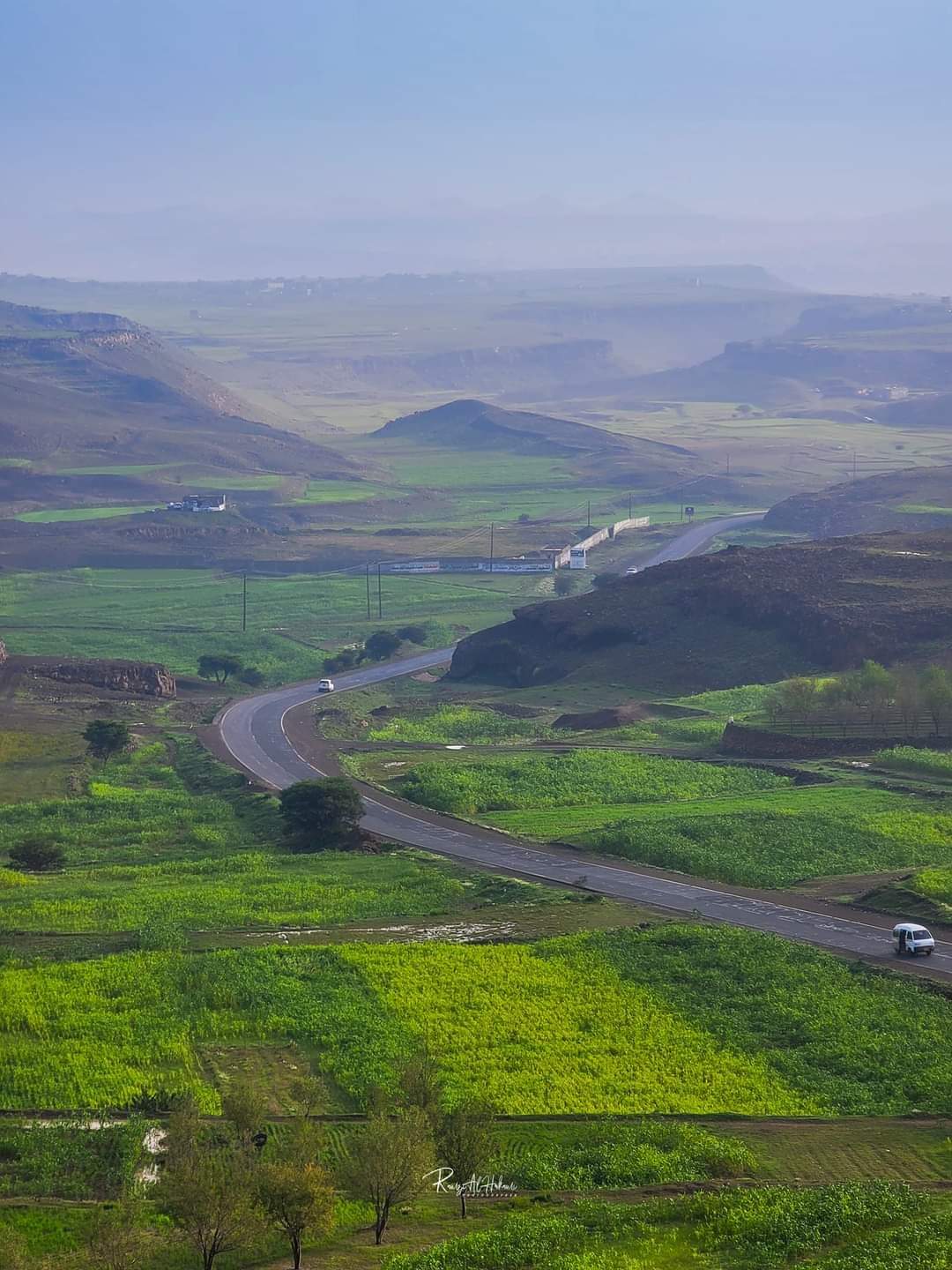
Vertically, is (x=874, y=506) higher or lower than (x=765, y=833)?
higher

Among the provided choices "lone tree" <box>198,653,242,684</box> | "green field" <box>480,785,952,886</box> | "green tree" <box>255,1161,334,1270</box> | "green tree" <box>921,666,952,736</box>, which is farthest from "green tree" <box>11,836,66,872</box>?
"lone tree" <box>198,653,242,684</box>

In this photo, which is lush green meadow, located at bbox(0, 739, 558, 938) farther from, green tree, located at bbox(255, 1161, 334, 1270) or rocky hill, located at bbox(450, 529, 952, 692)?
rocky hill, located at bbox(450, 529, 952, 692)

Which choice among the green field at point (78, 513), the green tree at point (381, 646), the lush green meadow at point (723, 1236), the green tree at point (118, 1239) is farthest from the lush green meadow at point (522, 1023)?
the green field at point (78, 513)

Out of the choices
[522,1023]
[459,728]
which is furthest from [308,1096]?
[459,728]

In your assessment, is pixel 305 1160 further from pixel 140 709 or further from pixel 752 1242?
pixel 140 709

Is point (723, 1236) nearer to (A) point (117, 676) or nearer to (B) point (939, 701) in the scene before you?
(B) point (939, 701)

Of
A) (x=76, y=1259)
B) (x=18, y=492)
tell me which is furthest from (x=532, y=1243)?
(x=18, y=492)
